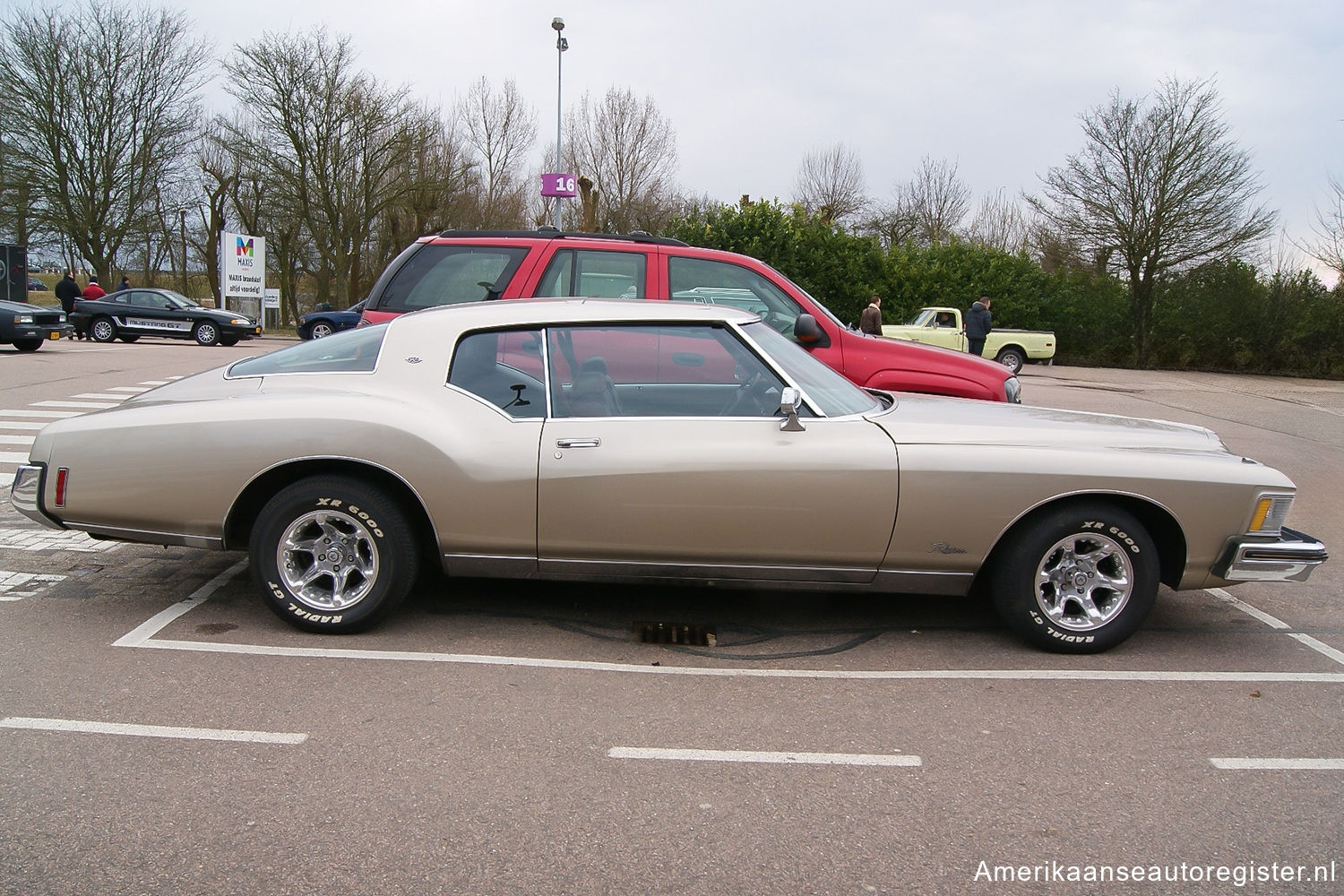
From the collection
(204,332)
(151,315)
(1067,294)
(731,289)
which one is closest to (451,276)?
(731,289)

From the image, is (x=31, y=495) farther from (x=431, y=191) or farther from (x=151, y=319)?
(x=431, y=191)

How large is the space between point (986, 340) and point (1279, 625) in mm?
22567

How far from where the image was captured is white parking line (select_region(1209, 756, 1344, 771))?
11.4 feet

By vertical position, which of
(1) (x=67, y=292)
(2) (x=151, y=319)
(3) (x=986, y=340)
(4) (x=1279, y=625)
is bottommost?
(4) (x=1279, y=625)

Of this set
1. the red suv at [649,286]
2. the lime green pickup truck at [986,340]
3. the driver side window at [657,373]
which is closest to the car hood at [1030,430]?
the driver side window at [657,373]

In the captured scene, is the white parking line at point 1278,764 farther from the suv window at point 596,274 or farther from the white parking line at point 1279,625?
the suv window at point 596,274

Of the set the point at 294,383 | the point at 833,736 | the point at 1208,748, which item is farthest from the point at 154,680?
the point at 1208,748

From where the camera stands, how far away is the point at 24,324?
1912 cm

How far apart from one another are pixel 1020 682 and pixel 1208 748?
75cm

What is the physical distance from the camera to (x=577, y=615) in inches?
193

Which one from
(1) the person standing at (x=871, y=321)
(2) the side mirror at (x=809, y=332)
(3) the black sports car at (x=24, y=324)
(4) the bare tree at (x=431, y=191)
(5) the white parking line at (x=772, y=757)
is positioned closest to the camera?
(5) the white parking line at (x=772, y=757)

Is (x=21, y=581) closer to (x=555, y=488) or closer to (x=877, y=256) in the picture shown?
(x=555, y=488)

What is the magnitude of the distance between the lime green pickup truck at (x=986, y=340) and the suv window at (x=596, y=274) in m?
17.6

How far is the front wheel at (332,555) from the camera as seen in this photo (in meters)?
4.40
